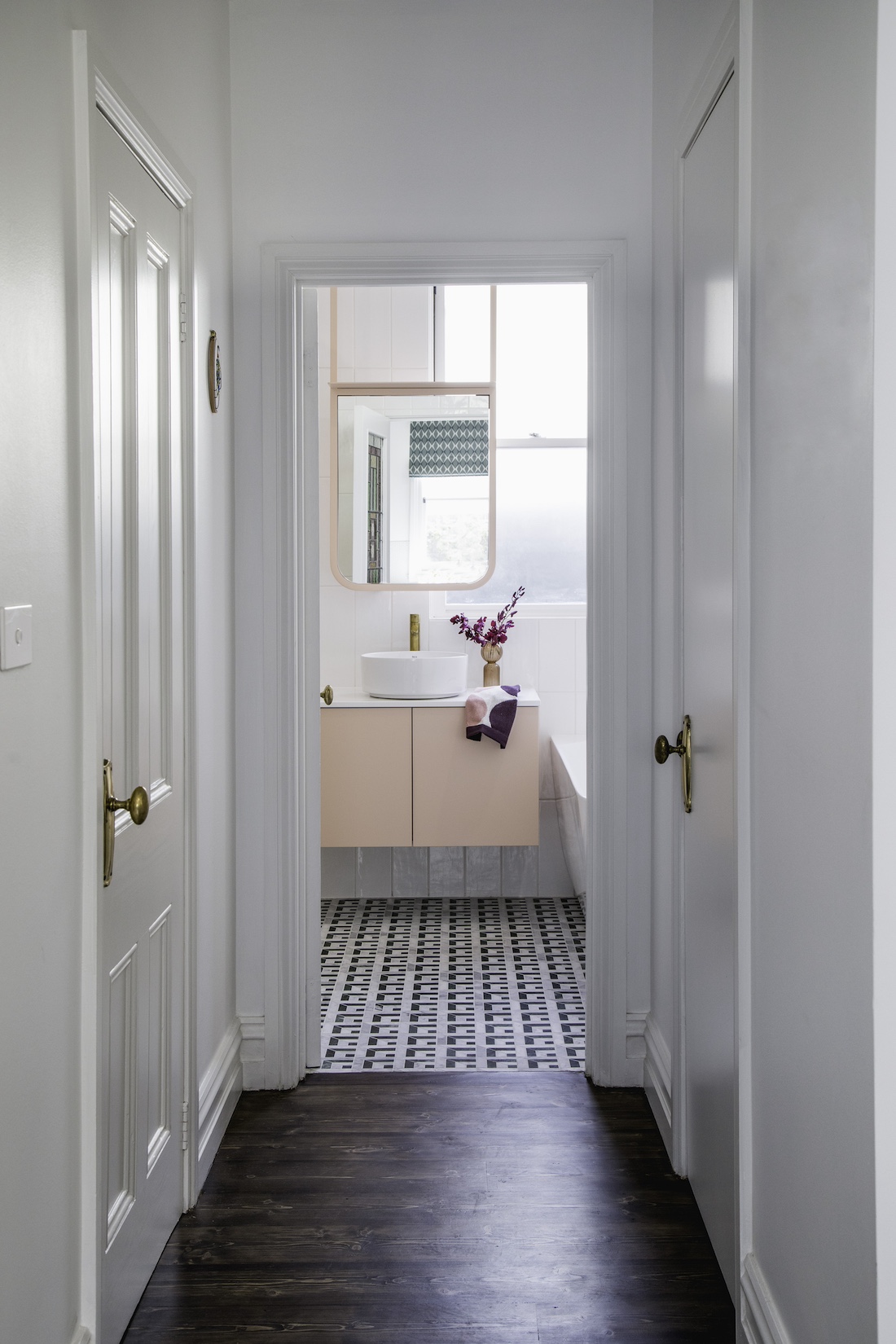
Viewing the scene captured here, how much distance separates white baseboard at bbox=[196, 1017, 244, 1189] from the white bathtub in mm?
1379

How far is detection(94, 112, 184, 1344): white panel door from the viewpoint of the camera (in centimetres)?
166

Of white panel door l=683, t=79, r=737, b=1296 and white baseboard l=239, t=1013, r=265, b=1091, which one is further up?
white panel door l=683, t=79, r=737, b=1296

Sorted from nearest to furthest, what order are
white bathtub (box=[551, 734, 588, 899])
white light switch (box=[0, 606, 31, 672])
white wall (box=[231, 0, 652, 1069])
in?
1. white light switch (box=[0, 606, 31, 672])
2. white wall (box=[231, 0, 652, 1069])
3. white bathtub (box=[551, 734, 588, 899])

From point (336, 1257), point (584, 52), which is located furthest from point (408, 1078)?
point (584, 52)

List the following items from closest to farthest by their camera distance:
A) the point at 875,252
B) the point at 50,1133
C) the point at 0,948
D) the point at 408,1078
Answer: the point at 875,252 → the point at 0,948 → the point at 50,1133 → the point at 408,1078

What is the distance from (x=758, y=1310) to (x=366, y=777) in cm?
252

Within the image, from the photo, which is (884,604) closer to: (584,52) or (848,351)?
(848,351)

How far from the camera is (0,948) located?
4.16 ft

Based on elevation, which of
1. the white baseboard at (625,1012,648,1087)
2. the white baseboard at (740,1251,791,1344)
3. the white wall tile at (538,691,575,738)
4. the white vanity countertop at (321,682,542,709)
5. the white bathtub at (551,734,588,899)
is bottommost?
the white baseboard at (625,1012,648,1087)

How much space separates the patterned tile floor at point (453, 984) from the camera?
2.86 m

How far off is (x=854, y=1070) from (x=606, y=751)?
1.47 m

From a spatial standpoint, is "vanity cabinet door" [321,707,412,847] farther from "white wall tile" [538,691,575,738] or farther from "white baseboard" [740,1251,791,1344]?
"white baseboard" [740,1251,791,1344]

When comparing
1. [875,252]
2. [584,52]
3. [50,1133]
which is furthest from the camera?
[584,52]

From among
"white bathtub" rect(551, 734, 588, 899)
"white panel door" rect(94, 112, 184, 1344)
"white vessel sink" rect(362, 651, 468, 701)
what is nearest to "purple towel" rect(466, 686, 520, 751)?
"white vessel sink" rect(362, 651, 468, 701)
